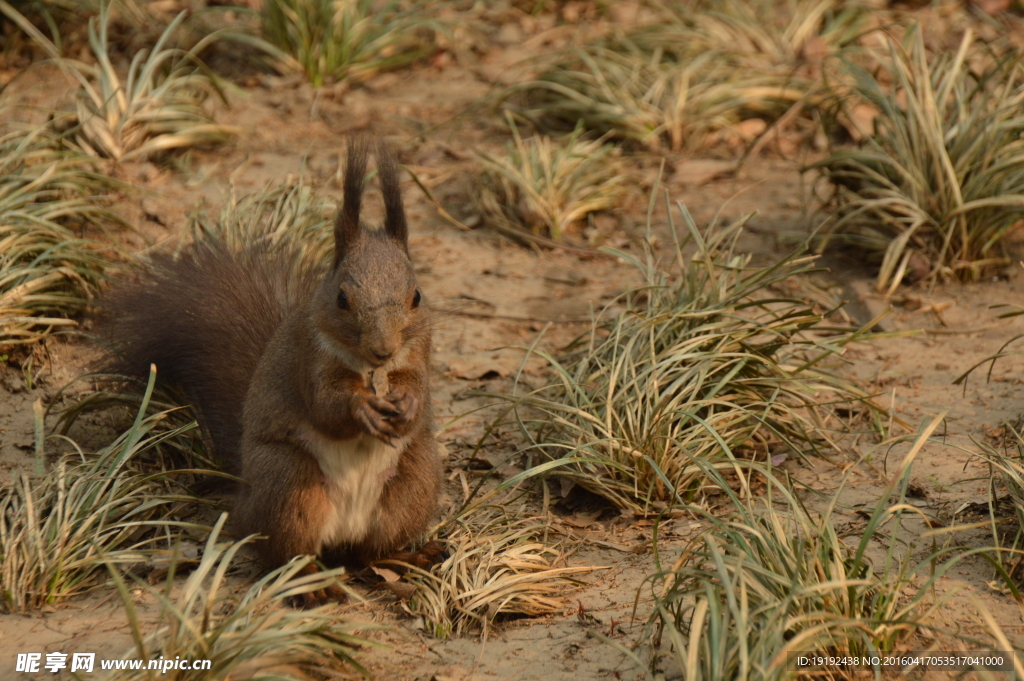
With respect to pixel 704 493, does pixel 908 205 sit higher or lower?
higher

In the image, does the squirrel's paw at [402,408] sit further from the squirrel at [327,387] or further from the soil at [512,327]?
the soil at [512,327]

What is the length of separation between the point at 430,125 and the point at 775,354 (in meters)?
2.93

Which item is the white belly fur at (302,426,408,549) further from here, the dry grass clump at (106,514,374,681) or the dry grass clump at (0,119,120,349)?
the dry grass clump at (0,119,120,349)

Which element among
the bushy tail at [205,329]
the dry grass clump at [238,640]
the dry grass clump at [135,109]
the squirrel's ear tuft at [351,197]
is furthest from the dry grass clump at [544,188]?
the dry grass clump at [238,640]

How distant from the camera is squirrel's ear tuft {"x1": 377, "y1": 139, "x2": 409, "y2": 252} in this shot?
314 centimetres

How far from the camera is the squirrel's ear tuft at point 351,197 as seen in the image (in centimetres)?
308

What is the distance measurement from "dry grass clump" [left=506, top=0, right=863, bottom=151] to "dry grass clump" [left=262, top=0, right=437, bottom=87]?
3.06 feet

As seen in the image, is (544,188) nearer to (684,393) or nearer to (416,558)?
(684,393)

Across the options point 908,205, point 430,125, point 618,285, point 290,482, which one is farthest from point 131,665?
point 430,125

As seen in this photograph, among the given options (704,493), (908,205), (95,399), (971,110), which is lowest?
(704,493)

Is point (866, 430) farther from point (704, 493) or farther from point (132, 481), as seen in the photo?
point (132, 481)

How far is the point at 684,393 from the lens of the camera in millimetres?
3738

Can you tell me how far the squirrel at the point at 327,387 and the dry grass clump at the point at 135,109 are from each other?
79.5 inches

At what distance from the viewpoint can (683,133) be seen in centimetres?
595
